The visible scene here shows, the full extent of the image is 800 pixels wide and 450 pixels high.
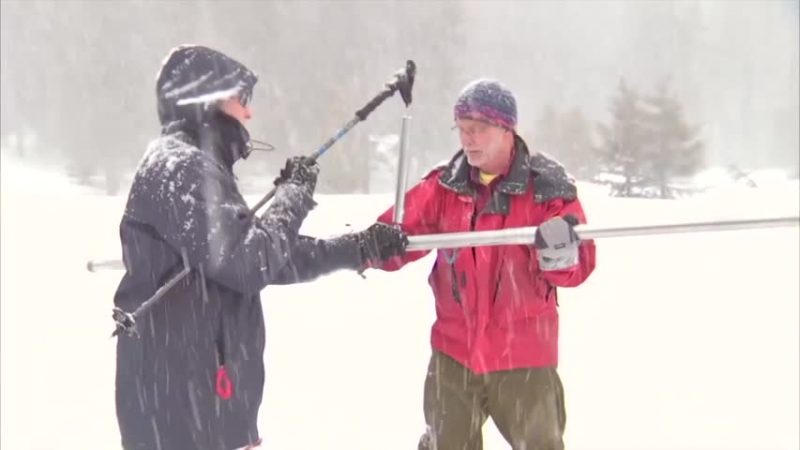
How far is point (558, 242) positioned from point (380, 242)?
0.61 m

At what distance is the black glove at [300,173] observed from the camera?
2641 millimetres

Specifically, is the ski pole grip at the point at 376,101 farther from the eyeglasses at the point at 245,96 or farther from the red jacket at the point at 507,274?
the eyeglasses at the point at 245,96

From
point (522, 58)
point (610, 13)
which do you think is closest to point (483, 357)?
point (522, 58)

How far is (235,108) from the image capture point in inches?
95.9

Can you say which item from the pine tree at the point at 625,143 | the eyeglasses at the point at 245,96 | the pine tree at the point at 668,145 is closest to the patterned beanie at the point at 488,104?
the eyeglasses at the point at 245,96

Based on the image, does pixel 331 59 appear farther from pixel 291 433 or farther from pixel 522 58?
pixel 291 433

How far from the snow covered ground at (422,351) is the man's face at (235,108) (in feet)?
4.58

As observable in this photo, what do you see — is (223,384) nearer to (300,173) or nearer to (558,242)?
(300,173)

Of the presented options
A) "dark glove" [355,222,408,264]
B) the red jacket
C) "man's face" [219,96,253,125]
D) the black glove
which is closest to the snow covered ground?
the red jacket

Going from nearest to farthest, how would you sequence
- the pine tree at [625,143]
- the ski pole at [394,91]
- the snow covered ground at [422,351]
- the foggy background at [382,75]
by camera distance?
the ski pole at [394,91] → the snow covered ground at [422,351] → the pine tree at [625,143] → the foggy background at [382,75]

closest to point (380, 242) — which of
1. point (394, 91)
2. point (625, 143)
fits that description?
point (394, 91)

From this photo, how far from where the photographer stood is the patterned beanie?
2.95m

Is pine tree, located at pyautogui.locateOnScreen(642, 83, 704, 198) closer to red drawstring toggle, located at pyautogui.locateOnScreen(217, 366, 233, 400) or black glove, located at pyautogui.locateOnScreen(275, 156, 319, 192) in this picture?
black glove, located at pyautogui.locateOnScreen(275, 156, 319, 192)

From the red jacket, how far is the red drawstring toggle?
0.85 m
